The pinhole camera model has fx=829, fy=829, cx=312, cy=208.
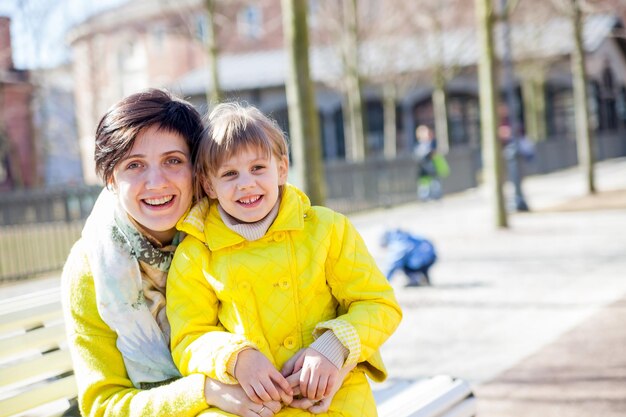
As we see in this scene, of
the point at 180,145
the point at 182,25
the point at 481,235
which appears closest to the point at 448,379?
the point at 180,145

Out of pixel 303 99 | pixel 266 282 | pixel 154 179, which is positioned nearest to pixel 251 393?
pixel 266 282

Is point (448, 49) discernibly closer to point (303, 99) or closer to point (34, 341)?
point (303, 99)

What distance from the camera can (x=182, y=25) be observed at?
19.9 m

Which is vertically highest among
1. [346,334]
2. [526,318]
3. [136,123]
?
[136,123]

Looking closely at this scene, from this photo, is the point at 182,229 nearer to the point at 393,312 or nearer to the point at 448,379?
the point at 393,312

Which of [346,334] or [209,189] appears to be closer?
[346,334]

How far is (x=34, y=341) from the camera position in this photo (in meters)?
3.07

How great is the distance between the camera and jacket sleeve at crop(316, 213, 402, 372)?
2.63m

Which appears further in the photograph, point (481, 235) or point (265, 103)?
point (265, 103)

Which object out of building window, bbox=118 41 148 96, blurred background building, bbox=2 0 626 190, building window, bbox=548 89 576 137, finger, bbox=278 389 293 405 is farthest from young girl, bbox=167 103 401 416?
building window, bbox=118 41 148 96

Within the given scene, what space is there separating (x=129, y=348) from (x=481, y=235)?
1048 centimetres

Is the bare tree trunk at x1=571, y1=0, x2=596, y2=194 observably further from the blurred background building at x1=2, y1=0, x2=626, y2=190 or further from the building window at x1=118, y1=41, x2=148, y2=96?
the building window at x1=118, y1=41, x2=148, y2=96

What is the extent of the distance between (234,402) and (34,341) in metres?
1.03

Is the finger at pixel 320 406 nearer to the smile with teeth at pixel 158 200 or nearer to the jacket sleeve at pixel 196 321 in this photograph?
the jacket sleeve at pixel 196 321
